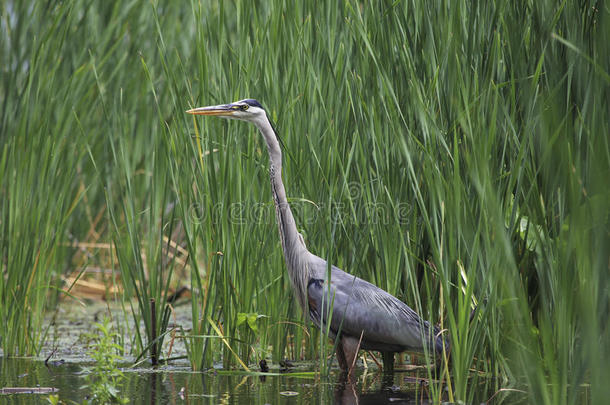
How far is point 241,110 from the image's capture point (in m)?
3.75

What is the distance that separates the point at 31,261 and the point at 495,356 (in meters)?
2.52

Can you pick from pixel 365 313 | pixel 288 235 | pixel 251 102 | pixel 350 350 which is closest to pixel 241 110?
pixel 251 102

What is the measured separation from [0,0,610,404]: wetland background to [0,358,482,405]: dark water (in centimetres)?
12

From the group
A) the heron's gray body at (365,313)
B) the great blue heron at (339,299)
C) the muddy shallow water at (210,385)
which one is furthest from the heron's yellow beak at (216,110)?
the muddy shallow water at (210,385)

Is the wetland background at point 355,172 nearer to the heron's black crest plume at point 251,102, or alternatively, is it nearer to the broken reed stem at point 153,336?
the broken reed stem at point 153,336

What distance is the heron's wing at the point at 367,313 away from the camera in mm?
3646

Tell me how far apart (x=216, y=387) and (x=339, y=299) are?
2.41 ft

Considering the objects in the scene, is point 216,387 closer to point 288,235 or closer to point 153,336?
point 153,336

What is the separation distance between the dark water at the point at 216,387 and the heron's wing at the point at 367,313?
0.19m

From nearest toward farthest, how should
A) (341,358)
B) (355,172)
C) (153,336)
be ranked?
(341,358) < (153,336) < (355,172)

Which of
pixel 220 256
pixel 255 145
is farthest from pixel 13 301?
pixel 255 145

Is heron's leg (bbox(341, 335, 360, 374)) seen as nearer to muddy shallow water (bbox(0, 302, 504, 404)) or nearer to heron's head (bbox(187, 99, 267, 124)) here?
muddy shallow water (bbox(0, 302, 504, 404))

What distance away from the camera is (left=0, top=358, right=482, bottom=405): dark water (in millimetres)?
3170

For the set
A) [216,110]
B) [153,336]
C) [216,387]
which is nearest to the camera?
[216,387]
